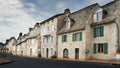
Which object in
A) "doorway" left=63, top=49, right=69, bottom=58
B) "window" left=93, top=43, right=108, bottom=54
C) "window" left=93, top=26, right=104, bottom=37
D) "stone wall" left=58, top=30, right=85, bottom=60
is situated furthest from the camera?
"doorway" left=63, top=49, right=69, bottom=58

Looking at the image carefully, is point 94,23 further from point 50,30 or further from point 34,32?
point 34,32

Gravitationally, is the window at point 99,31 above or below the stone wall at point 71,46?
above

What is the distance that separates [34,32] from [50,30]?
17.8 metres

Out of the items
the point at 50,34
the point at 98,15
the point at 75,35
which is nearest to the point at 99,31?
the point at 98,15

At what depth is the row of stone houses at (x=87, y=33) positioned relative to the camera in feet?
98.3

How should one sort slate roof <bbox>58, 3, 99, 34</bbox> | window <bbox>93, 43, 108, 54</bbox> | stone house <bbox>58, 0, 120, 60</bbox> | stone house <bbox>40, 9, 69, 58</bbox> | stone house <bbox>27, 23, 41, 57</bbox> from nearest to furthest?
stone house <bbox>58, 0, 120, 60</bbox>
window <bbox>93, 43, 108, 54</bbox>
slate roof <bbox>58, 3, 99, 34</bbox>
stone house <bbox>40, 9, 69, 58</bbox>
stone house <bbox>27, 23, 41, 57</bbox>

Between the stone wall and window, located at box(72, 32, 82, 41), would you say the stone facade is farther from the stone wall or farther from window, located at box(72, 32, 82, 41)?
window, located at box(72, 32, 82, 41)

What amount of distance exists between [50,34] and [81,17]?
1247 centimetres

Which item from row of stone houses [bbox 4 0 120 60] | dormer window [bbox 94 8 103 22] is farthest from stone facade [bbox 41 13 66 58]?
dormer window [bbox 94 8 103 22]

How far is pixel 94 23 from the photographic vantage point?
33.2m

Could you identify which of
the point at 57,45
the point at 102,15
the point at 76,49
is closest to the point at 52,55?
Answer: the point at 57,45

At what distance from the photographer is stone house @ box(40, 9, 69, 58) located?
1783 inches

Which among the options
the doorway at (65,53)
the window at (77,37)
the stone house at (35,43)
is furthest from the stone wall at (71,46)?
the stone house at (35,43)

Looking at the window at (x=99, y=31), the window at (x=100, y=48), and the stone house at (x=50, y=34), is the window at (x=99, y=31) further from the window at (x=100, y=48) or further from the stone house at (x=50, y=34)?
the stone house at (x=50, y=34)
